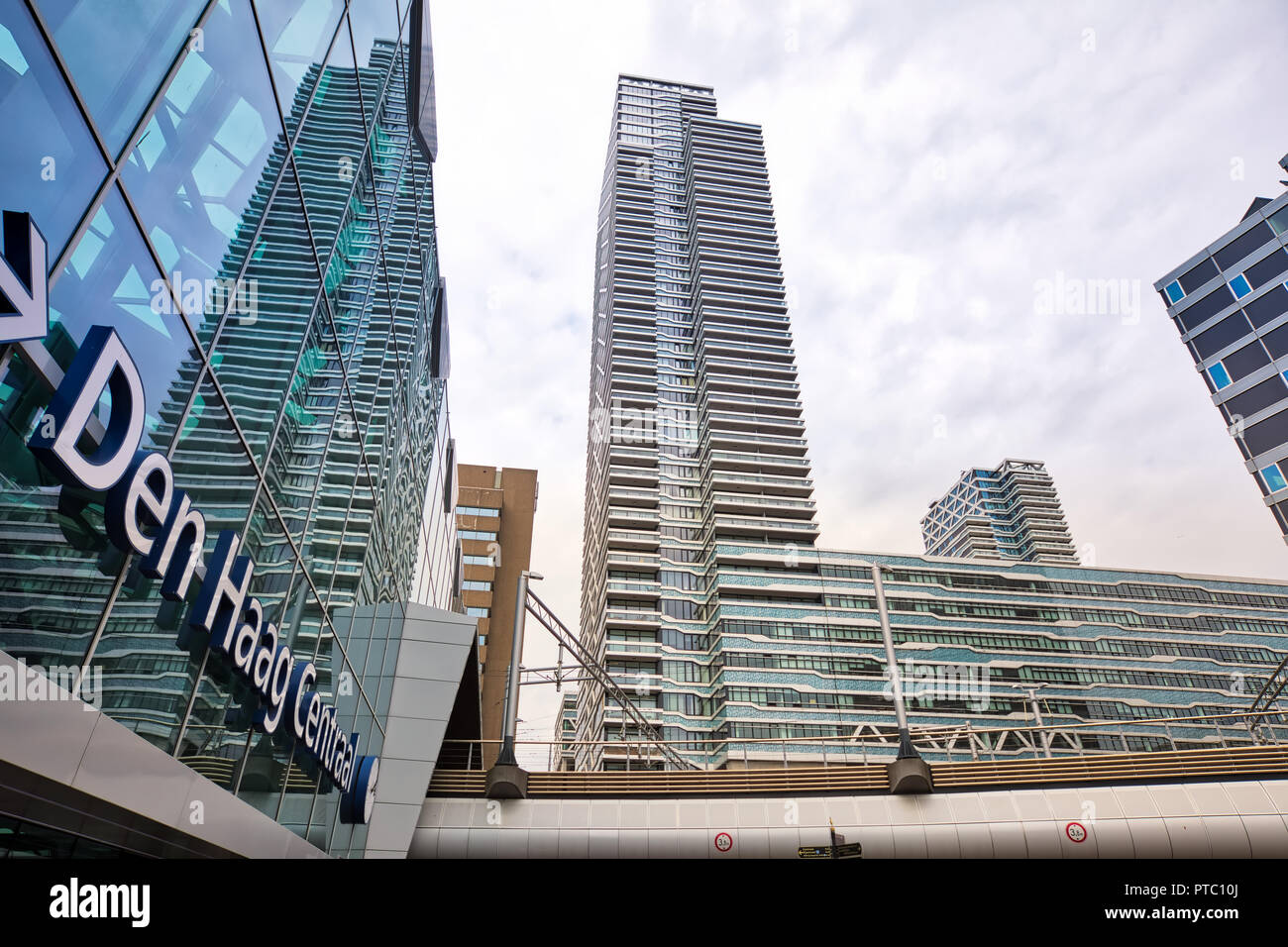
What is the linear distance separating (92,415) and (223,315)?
262 centimetres

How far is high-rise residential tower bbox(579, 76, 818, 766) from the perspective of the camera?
3824 inches

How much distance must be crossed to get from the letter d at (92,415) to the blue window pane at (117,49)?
5.54ft

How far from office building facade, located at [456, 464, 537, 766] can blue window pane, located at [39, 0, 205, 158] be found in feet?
221

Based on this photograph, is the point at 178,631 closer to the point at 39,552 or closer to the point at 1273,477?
the point at 39,552

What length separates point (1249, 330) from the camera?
168ft

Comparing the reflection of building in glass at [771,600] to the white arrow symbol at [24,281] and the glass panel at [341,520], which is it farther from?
the white arrow symbol at [24,281]

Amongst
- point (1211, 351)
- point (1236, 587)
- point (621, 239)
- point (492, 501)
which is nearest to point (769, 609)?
point (492, 501)

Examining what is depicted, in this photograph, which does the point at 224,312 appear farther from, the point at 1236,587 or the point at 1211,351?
the point at 1236,587

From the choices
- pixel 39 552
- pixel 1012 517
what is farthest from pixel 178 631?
pixel 1012 517

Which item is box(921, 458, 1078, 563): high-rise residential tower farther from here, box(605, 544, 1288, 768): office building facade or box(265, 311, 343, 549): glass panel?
box(265, 311, 343, 549): glass panel

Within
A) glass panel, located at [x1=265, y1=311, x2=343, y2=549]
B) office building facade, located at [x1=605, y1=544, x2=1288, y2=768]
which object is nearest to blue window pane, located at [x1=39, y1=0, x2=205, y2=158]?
glass panel, located at [x1=265, y1=311, x2=343, y2=549]

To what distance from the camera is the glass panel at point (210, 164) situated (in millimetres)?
5934

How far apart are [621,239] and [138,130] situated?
448 feet
